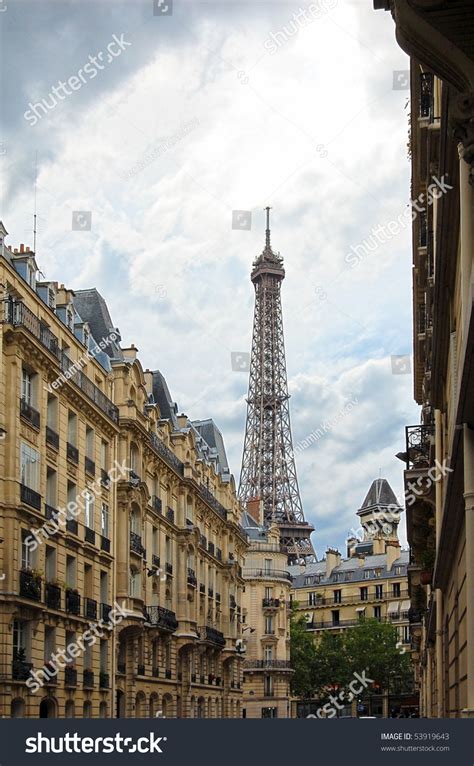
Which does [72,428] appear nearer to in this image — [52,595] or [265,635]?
[52,595]

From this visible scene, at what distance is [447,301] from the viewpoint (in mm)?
20797

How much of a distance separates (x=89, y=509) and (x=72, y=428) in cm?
346

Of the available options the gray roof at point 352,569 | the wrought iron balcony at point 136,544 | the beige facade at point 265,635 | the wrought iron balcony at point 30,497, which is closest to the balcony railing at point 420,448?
the wrought iron balcony at point 30,497

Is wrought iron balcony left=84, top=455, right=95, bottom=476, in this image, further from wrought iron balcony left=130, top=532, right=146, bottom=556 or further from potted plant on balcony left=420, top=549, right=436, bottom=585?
potted plant on balcony left=420, top=549, right=436, bottom=585

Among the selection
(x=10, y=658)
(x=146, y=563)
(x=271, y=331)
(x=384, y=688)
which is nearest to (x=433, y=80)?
(x=10, y=658)

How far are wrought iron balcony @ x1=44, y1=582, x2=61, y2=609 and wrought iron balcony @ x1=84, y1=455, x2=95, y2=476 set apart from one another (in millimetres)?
6159

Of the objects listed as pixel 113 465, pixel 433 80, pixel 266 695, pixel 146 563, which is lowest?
pixel 266 695

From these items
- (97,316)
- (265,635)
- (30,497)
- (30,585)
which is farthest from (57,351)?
(265,635)

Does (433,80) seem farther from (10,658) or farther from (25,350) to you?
(10,658)

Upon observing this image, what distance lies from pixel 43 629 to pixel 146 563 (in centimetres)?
1581

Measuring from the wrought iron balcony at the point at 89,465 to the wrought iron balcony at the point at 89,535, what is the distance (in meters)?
2.25

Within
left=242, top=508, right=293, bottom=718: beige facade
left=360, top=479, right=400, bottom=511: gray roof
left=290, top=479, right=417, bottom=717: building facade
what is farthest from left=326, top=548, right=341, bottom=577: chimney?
left=360, top=479, right=400, bottom=511: gray roof

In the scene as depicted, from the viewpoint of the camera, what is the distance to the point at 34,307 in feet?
131

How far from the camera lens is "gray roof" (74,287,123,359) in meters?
53.3
